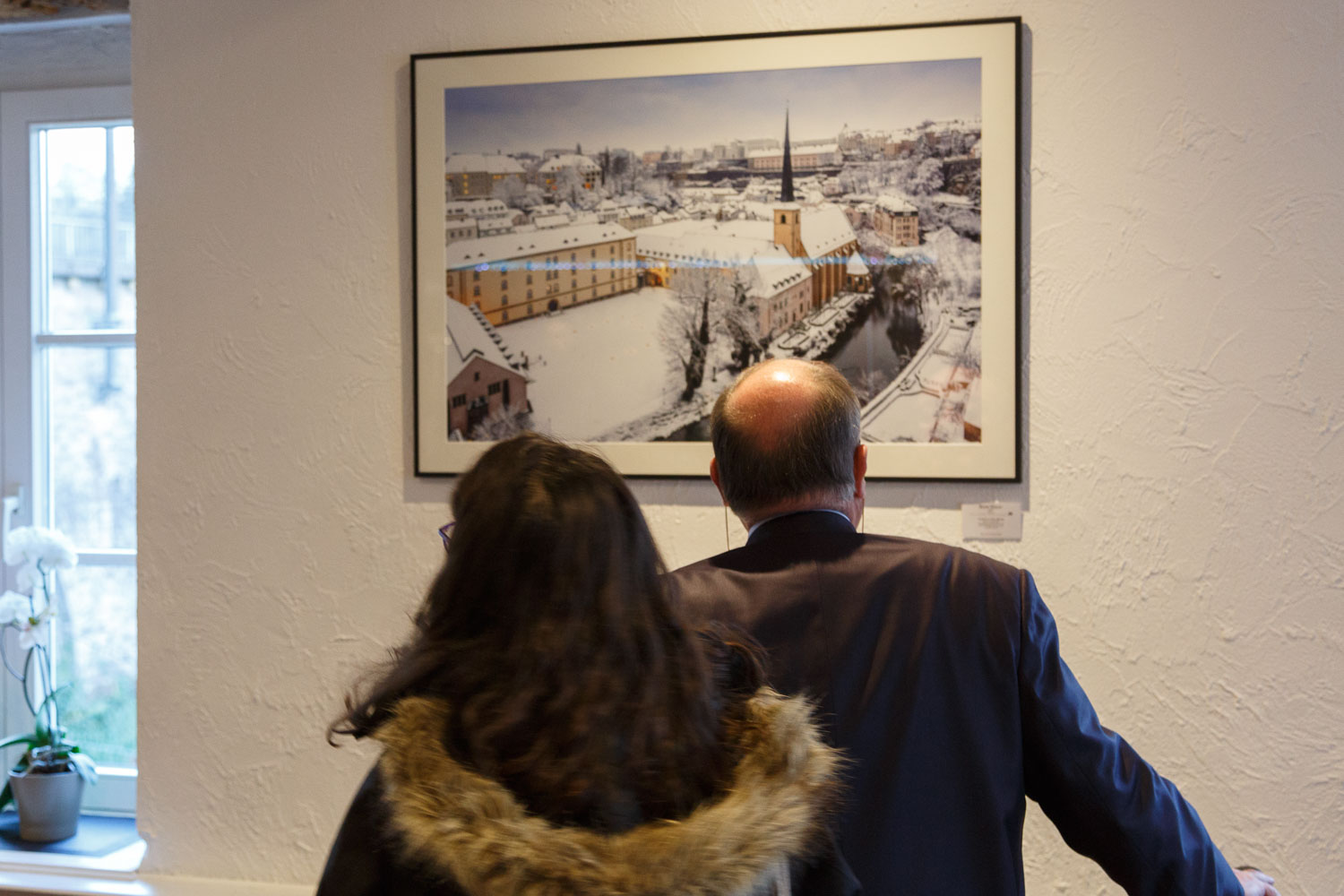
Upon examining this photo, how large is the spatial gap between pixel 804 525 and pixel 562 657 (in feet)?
1.75

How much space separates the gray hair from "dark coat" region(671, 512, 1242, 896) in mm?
112

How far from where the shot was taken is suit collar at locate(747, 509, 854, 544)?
124 cm

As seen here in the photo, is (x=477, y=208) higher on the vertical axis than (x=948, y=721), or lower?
higher

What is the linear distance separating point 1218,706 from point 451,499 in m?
1.58

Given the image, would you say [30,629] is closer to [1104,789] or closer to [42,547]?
[42,547]

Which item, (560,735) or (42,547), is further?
(42,547)

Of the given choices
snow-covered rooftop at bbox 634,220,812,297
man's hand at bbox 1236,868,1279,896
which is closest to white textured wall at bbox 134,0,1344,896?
snow-covered rooftop at bbox 634,220,812,297

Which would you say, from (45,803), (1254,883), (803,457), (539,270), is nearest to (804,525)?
(803,457)

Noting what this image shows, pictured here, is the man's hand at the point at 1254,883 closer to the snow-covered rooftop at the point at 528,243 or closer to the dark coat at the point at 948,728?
the dark coat at the point at 948,728

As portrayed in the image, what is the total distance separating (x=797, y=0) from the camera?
2.01m

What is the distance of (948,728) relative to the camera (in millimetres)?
1177

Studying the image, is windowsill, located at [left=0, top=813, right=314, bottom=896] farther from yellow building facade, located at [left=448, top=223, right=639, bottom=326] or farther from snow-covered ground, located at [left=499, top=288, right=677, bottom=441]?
yellow building facade, located at [left=448, top=223, right=639, bottom=326]

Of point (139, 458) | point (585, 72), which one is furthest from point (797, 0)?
point (139, 458)

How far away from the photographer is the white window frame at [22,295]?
99.3 inches
